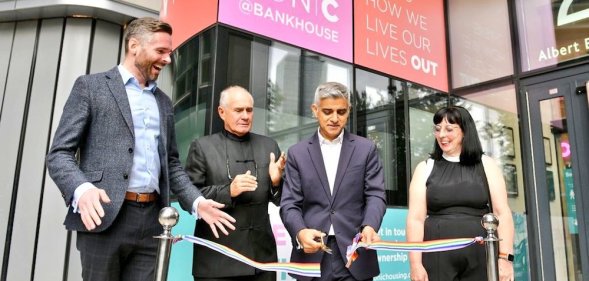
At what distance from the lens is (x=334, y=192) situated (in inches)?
86.5

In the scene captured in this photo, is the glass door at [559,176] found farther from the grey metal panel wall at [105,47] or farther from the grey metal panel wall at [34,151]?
the grey metal panel wall at [34,151]

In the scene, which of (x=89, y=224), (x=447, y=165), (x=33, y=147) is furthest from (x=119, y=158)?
(x=33, y=147)

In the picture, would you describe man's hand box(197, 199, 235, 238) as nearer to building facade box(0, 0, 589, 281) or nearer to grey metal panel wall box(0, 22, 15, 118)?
building facade box(0, 0, 589, 281)

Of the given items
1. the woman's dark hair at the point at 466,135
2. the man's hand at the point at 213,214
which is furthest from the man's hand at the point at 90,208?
the woman's dark hair at the point at 466,135

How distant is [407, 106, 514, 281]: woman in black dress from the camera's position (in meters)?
2.45

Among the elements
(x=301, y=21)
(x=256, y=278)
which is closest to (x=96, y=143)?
(x=256, y=278)

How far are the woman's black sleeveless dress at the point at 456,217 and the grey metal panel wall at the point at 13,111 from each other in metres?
4.27

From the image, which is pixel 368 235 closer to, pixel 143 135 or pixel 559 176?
pixel 143 135

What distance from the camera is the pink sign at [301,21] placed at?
14.5ft

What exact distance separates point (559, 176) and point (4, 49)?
644cm

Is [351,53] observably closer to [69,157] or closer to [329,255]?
[329,255]

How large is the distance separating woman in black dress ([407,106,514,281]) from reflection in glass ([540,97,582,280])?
304 cm

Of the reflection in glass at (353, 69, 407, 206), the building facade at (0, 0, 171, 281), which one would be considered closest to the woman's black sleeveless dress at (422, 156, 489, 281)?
the reflection in glass at (353, 69, 407, 206)

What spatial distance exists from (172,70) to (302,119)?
62.0 inches
